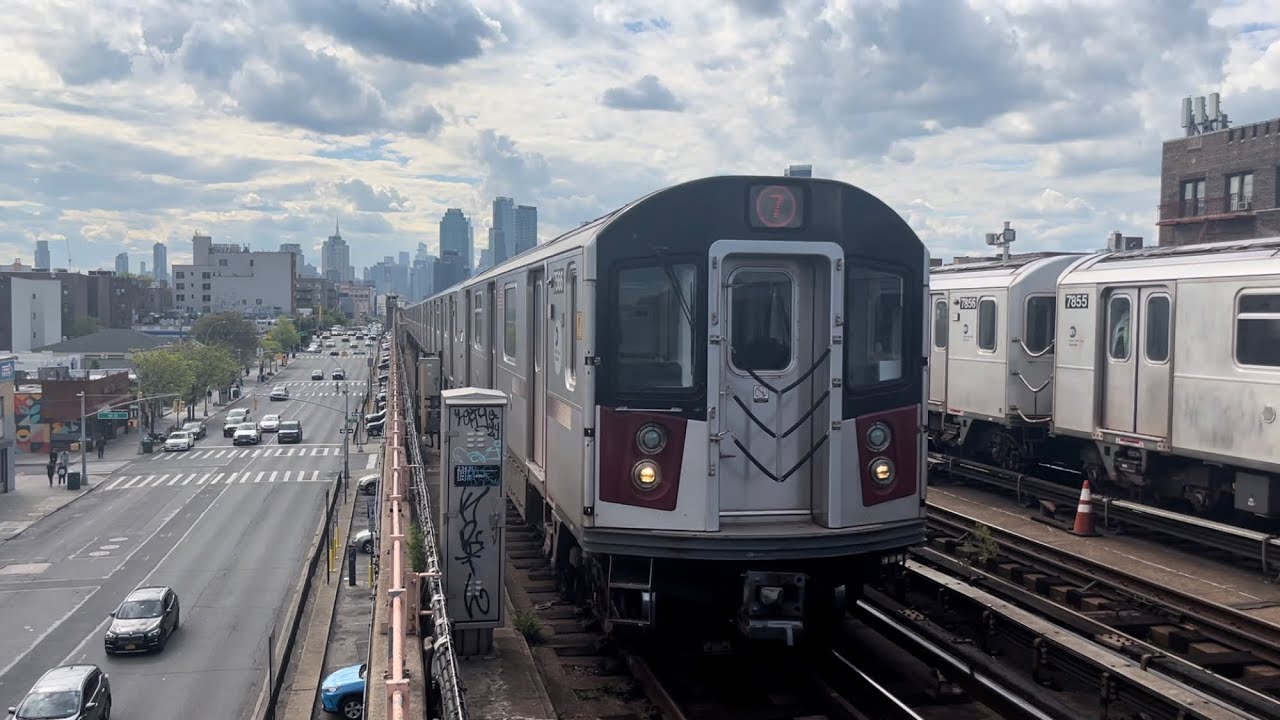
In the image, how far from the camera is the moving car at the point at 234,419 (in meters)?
77.4

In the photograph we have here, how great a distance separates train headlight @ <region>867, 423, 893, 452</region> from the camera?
792cm

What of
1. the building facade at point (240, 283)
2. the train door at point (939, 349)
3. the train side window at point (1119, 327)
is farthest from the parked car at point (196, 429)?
the building facade at point (240, 283)

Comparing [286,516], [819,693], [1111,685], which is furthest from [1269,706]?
[286,516]

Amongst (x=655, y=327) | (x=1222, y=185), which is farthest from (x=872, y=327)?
(x=1222, y=185)

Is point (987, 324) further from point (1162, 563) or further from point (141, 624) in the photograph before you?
point (141, 624)

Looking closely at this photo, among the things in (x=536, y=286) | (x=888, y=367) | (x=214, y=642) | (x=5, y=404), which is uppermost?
(x=536, y=286)

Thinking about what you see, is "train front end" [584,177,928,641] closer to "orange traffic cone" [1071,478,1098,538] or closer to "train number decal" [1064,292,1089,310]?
"orange traffic cone" [1071,478,1098,538]

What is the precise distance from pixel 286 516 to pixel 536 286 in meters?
44.6

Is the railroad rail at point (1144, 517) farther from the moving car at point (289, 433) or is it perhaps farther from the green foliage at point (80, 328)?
the green foliage at point (80, 328)

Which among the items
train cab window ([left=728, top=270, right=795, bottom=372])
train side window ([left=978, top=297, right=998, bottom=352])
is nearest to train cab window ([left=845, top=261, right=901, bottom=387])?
train cab window ([left=728, top=270, right=795, bottom=372])

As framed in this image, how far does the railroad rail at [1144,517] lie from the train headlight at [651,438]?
6987mm

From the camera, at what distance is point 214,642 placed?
3259 cm

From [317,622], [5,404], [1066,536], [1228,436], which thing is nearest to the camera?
[1228,436]

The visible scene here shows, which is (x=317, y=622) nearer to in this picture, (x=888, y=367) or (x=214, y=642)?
(x=214, y=642)
